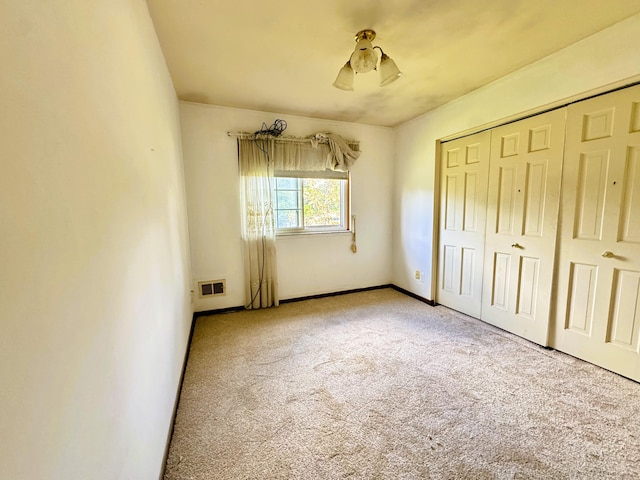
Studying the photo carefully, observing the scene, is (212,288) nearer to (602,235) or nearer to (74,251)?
(74,251)

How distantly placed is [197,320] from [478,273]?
124 inches

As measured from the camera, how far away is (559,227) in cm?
218

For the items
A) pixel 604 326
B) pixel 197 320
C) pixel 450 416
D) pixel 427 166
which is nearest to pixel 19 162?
pixel 450 416

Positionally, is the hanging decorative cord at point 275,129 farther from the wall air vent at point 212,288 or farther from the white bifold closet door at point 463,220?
the white bifold closet door at point 463,220

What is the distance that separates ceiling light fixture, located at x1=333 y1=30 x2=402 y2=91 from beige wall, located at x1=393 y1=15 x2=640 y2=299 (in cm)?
126

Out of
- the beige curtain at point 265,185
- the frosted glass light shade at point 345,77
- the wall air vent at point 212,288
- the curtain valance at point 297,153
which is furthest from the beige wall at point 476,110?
the wall air vent at point 212,288

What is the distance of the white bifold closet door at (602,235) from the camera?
1.81 metres

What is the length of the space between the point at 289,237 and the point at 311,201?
1.87ft

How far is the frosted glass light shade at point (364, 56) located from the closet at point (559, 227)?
1.57 meters

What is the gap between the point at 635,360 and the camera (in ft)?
6.03

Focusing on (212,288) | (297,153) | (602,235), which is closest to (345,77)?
(297,153)

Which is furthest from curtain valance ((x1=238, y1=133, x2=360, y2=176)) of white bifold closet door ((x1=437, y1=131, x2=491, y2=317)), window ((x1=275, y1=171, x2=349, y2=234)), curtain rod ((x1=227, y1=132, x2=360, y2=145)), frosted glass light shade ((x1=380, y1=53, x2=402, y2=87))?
frosted glass light shade ((x1=380, y1=53, x2=402, y2=87))

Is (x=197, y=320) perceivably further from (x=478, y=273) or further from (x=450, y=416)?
(x=478, y=273)

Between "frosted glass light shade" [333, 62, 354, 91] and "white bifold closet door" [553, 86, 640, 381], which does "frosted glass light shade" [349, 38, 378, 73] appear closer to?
"frosted glass light shade" [333, 62, 354, 91]
